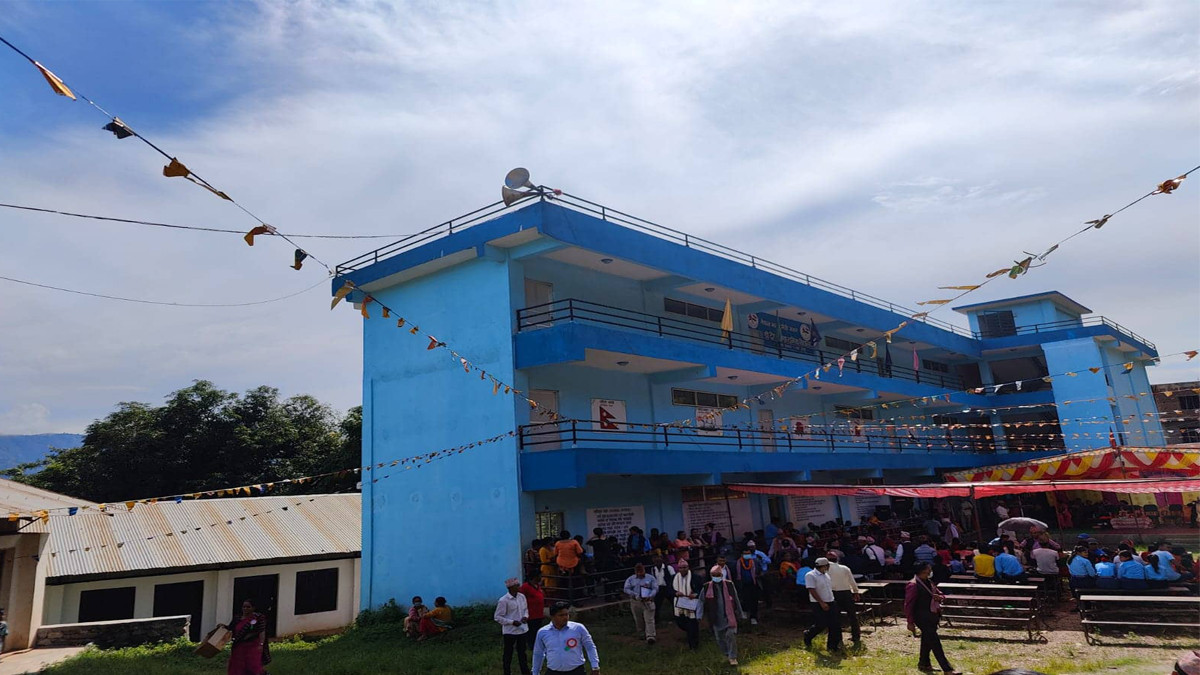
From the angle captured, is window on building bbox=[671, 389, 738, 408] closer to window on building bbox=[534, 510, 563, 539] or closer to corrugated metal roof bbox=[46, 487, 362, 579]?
window on building bbox=[534, 510, 563, 539]

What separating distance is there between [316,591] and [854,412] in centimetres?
2204

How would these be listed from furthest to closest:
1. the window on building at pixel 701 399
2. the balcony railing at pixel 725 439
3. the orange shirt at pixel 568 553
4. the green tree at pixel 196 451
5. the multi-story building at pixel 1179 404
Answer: the multi-story building at pixel 1179 404, the green tree at pixel 196 451, the window on building at pixel 701 399, the balcony railing at pixel 725 439, the orange shirt at pixel 568 553

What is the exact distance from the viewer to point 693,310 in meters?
24.1

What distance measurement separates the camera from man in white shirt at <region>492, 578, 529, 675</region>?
1105 centimetres

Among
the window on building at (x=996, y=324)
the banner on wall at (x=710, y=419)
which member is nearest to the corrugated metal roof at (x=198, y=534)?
the banner on wall at (x=710, y=419)

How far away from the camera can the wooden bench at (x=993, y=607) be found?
12539mm

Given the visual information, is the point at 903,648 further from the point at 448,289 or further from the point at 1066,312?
the point at 1066,312

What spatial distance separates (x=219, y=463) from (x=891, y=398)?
31519 millimetres

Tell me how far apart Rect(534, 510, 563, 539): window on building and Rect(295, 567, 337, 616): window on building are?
9.77 metres

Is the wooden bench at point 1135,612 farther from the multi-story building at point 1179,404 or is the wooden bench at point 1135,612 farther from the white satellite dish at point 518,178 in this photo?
the multi-story building at point 1179,404

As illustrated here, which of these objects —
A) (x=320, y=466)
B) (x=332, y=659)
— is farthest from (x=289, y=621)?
(x=320, y=466)

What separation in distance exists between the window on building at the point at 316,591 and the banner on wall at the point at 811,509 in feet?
50.5

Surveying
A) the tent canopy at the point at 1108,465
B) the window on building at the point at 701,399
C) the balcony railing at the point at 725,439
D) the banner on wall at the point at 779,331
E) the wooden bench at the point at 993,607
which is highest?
the banner on wall at the point at 779,331

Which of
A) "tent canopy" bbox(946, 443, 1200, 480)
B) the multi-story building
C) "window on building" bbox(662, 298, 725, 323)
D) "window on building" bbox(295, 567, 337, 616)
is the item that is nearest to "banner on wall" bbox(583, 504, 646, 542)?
"window on building" bbox(662, 298, 725, 323)
